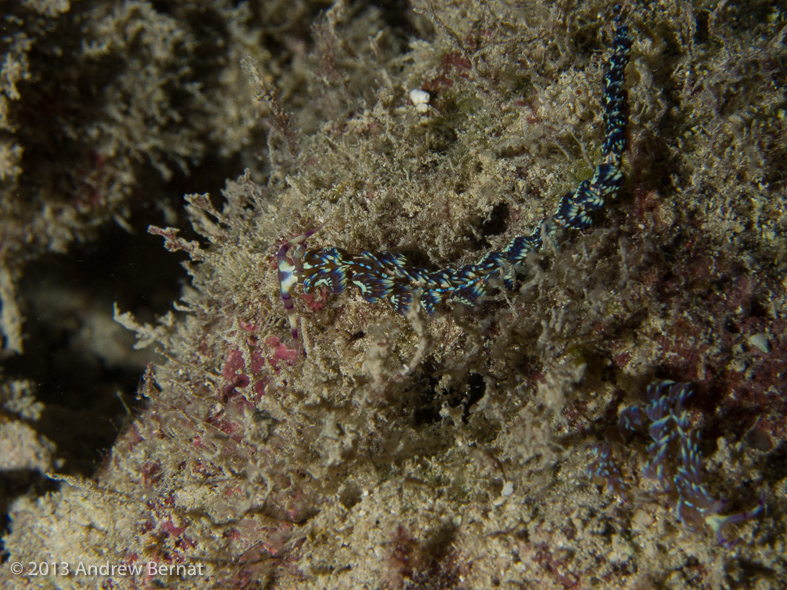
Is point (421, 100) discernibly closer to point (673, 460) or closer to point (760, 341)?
point (760, 341)

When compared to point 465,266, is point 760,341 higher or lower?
lower

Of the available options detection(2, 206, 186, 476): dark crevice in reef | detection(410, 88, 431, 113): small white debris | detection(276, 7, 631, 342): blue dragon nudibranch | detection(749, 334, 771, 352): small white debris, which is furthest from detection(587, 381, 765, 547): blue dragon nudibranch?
detection(2, 206, 186, 476): dark crevice in reef

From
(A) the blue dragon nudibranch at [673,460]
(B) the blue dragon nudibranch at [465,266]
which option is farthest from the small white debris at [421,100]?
(A) the blue dragon nudibranch at [673,460]

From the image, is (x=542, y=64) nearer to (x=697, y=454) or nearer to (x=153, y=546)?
(x=697, y=454)

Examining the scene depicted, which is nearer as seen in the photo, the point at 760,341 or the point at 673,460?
the point at 673,460

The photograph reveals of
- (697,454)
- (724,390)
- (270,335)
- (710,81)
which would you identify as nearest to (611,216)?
(710,81)

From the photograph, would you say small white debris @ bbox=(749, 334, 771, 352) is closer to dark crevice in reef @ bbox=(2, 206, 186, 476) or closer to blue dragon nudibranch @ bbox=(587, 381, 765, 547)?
blue dragon nudibranch @ bbox=(587, 381, 765, 547)

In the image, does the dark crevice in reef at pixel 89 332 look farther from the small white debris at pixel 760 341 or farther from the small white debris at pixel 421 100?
the small white debris at pixel 760 341

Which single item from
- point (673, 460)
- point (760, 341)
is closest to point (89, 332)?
point (673, 460)
